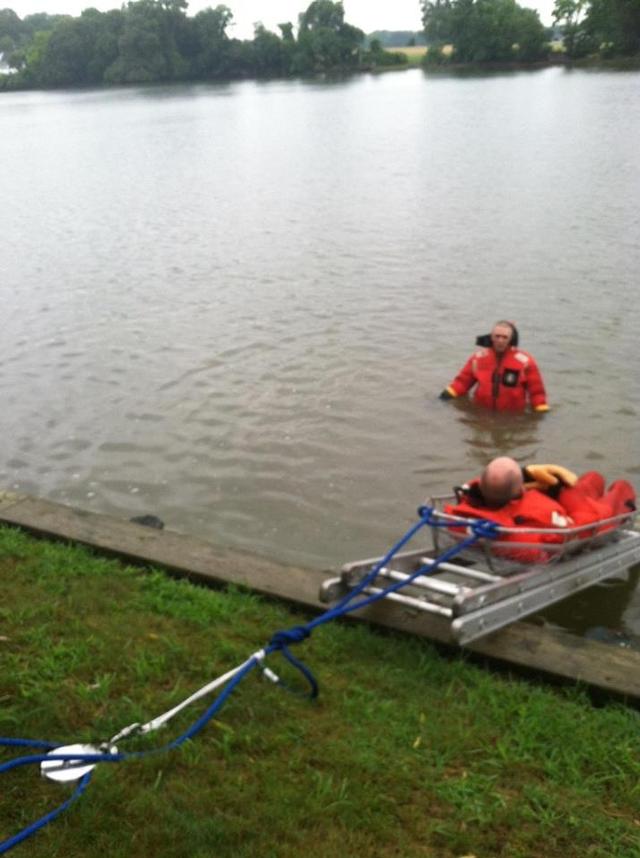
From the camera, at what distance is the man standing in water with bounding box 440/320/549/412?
35.2 ft

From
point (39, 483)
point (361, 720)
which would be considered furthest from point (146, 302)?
point (361, 720)

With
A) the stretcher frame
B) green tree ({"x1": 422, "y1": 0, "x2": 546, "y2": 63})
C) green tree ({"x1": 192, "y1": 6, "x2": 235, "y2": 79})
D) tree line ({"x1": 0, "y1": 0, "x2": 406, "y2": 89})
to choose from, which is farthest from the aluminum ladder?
green tree ({"x1": 192, "y1": 6, "x2": 235, "y2": 79})

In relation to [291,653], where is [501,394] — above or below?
below

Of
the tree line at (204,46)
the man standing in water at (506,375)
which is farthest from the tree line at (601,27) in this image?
the man standing in water at (506,375)

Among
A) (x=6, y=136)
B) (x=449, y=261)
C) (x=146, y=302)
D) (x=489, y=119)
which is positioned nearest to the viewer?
(x=146, y=302)

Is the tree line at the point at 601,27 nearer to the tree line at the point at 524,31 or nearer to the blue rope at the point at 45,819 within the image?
the tree line at the point at 524,31

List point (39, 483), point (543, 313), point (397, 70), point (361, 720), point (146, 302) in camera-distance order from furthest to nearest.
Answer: point (397, 70), point (146, 302), point (543, 313), point (39, 483), point (361, 720)

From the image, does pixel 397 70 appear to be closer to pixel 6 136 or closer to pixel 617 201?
pixel 6 136

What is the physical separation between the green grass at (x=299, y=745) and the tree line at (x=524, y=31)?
112m

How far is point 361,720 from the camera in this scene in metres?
4.41

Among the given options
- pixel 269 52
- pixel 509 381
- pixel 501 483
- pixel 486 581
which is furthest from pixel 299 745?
pixel 269 52

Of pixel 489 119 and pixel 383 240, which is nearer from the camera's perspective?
pixel 383 240

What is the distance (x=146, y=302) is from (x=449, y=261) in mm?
6011

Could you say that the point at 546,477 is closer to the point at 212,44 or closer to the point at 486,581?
the point at 486,581
